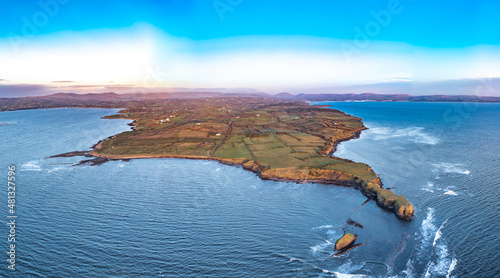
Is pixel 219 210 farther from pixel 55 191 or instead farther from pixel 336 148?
pixel 336 148

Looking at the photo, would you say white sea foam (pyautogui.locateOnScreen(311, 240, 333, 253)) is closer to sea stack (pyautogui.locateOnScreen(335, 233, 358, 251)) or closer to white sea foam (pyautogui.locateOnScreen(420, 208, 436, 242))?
sea stack (pyautogui.locateOnScreen(335, 233, 358, 251))

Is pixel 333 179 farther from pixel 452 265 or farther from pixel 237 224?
pixel 452 265

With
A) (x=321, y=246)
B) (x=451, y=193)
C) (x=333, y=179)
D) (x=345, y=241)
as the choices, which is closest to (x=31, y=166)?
(x=321, y=246)

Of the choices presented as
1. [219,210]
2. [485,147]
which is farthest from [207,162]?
[485,147]

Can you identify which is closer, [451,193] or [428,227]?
[428,227]

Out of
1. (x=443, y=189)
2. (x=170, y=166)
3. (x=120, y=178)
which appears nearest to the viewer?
(x=443, y=189)
